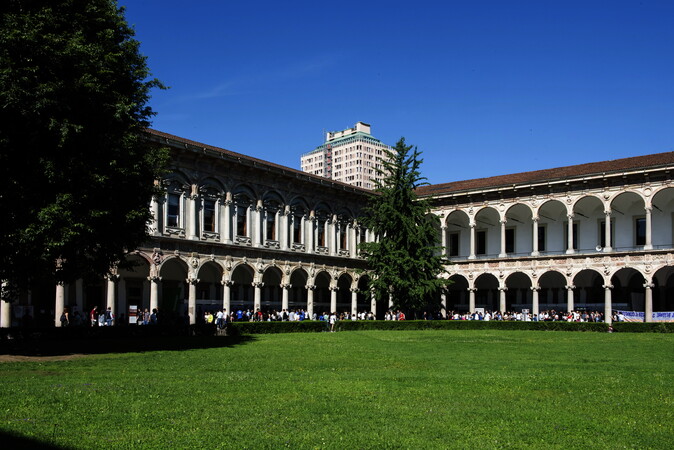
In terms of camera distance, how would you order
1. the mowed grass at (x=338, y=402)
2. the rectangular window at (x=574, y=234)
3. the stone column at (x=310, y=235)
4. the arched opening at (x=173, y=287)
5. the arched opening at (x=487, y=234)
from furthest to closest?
the arched opening at (x=487, y=234), the rectangular window at (x=574, y=234), the stone column at (x=310, y=235), the arched opening at (x=173, y=287), the mowed grass at (x=338, y=402)

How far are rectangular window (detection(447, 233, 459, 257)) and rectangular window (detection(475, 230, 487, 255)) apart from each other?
5.17 ft

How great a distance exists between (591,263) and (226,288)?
2327cm

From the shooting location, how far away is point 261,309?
44.9 metres

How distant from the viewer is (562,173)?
4803 cm

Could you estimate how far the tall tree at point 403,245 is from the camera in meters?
40.9

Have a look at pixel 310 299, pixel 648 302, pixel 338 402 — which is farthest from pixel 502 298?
pixel 338 402

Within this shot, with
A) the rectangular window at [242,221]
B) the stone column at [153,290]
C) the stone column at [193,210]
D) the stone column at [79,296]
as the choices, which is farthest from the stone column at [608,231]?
the stone column at [79,296]

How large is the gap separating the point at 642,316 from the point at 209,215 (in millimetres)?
26893

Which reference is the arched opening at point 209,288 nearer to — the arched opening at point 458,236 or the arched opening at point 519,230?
the arched opening at point 458,236

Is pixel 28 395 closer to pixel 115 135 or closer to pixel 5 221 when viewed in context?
pixel 5 221

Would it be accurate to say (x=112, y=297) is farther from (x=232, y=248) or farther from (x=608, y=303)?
(x=608, y=303)

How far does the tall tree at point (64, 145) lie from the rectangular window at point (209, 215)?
62.3 feet

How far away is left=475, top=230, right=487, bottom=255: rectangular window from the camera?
178 feet

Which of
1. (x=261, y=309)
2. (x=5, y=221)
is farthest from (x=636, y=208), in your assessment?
(x=5, y=221)
